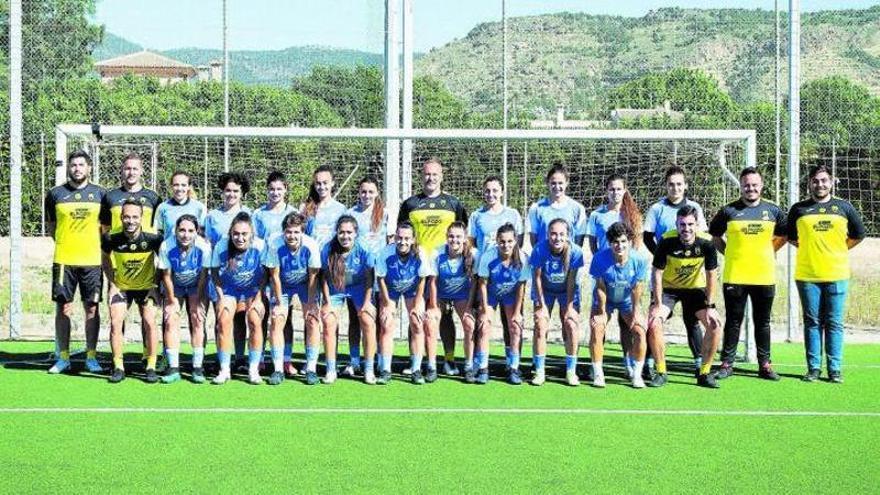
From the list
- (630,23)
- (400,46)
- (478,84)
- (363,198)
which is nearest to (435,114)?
(478,84)

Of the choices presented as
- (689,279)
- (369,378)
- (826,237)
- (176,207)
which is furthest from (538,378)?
(176,207)

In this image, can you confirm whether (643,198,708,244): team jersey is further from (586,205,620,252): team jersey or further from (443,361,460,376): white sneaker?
(443,361,460,376): white sneaker

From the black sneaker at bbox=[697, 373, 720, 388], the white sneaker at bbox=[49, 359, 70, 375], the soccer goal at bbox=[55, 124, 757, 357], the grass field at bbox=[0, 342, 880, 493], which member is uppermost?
the soccer goal at bbox=[55, 124, 757, 357]

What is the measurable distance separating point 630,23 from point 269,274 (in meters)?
8.94

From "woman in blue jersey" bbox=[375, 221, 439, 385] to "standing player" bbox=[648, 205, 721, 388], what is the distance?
1685 mm

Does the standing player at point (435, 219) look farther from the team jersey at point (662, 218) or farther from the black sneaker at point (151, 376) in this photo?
the black sneaker at point (151, 376)

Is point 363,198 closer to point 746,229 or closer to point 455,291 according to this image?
point 455,291

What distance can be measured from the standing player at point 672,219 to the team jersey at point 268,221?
2.82 meters

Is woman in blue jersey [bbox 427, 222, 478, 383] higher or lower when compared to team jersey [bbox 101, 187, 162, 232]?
lower

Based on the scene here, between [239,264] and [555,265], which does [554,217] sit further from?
[239,264]

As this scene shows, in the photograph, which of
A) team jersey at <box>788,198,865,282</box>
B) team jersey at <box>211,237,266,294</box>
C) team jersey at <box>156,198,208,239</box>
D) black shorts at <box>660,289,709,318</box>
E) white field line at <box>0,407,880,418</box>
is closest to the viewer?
white field line at <box>0,407,880,418</box>

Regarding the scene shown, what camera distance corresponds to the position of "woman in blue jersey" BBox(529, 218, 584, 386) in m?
9.13

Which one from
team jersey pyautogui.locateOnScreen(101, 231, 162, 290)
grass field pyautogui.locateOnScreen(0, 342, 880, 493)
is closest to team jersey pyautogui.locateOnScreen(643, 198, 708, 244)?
grass field pyautogui.locateOnScreen(0, 342, 880, 493)

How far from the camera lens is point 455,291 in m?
9.42
